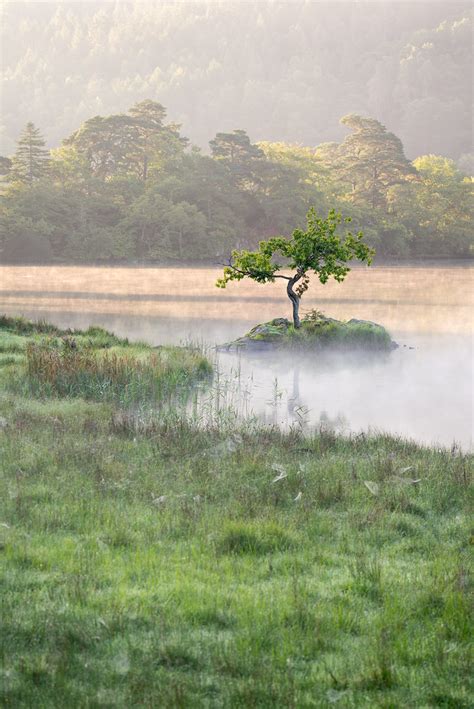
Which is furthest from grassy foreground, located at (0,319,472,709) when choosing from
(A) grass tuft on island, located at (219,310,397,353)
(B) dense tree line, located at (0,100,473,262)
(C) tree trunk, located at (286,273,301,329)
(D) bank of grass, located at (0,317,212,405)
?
(B) dense tree line, located at (0,100,473,262)

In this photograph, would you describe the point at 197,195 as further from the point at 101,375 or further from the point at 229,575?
the point at 229,575

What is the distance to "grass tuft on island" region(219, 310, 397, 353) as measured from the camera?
30734mm

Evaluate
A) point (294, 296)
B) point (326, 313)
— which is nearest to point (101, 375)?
point (294, 296)

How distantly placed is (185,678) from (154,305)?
150ft

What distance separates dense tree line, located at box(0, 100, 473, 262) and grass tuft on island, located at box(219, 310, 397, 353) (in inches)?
2077

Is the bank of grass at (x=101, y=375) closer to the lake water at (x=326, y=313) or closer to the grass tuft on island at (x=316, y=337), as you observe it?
the lake water at (x=326, y=313)

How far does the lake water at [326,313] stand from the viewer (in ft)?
67.3

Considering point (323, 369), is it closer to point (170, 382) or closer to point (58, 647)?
point (170, 382)

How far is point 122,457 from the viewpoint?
41.2ft

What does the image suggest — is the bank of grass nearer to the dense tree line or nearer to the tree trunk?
the tree trunk

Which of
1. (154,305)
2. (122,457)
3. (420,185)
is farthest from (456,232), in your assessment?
(122,457)

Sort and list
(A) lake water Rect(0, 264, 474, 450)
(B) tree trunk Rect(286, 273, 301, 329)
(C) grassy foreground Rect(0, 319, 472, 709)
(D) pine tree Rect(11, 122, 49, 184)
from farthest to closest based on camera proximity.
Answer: (D) pine tree Rect(11, 122, 49, 184), (B) tree trunk Rect(286, 273, 301, 329), (A) lake water Rect(0, 264, 474, 450), (C) grassy foreground Rect(0, 319, 472, 709)

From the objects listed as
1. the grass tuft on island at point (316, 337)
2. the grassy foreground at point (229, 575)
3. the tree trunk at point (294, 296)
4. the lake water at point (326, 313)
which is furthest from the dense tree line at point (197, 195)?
the grassy foreground at point (229, 575)

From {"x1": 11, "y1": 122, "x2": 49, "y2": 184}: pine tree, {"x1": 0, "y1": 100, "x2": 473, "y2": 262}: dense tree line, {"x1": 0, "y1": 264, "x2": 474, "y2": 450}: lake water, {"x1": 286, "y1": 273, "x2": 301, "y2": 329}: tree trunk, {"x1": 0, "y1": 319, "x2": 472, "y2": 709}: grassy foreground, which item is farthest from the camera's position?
{"x1": 11, "y1": 122, "x2": 49, "y2": 184}: pine tree
